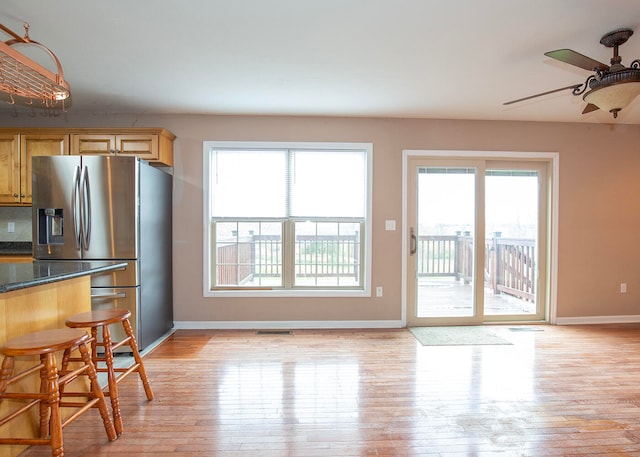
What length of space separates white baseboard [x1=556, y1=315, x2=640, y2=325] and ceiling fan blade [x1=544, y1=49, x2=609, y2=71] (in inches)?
124

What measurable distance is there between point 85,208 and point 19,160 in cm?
110

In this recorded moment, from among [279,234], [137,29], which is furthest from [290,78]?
[279,234]

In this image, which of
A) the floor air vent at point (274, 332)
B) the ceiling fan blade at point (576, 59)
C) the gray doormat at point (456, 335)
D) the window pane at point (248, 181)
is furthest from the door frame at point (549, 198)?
the ceiling fan blade at point (576, 59)

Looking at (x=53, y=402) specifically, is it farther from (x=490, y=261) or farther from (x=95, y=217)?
(x=490, y=261)

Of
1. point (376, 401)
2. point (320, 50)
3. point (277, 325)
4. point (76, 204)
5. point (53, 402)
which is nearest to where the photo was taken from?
point (53, 402)

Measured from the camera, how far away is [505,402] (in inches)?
90.8

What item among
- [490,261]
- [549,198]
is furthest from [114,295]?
[549,198]

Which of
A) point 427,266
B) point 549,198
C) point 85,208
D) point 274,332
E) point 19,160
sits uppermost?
point 19,160

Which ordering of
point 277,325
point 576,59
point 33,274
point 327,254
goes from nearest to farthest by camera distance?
point 33,274, point 576,59, point 277,325, point 327,254

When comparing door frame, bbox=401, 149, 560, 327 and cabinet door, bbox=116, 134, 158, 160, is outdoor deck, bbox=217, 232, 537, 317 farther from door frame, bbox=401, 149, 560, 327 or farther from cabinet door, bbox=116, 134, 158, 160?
cabinet door, bbox=116, 134, 158, 160

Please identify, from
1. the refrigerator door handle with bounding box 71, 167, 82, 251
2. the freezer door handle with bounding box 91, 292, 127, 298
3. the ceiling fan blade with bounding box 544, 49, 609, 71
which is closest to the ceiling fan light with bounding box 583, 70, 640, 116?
the ceiling fan blade with bounding box 544, 49, 609, 71

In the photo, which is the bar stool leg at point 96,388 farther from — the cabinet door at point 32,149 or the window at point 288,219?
the cabinet door at point 32,149

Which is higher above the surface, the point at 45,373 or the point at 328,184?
the point at 328,184

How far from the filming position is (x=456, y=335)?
3.67m
